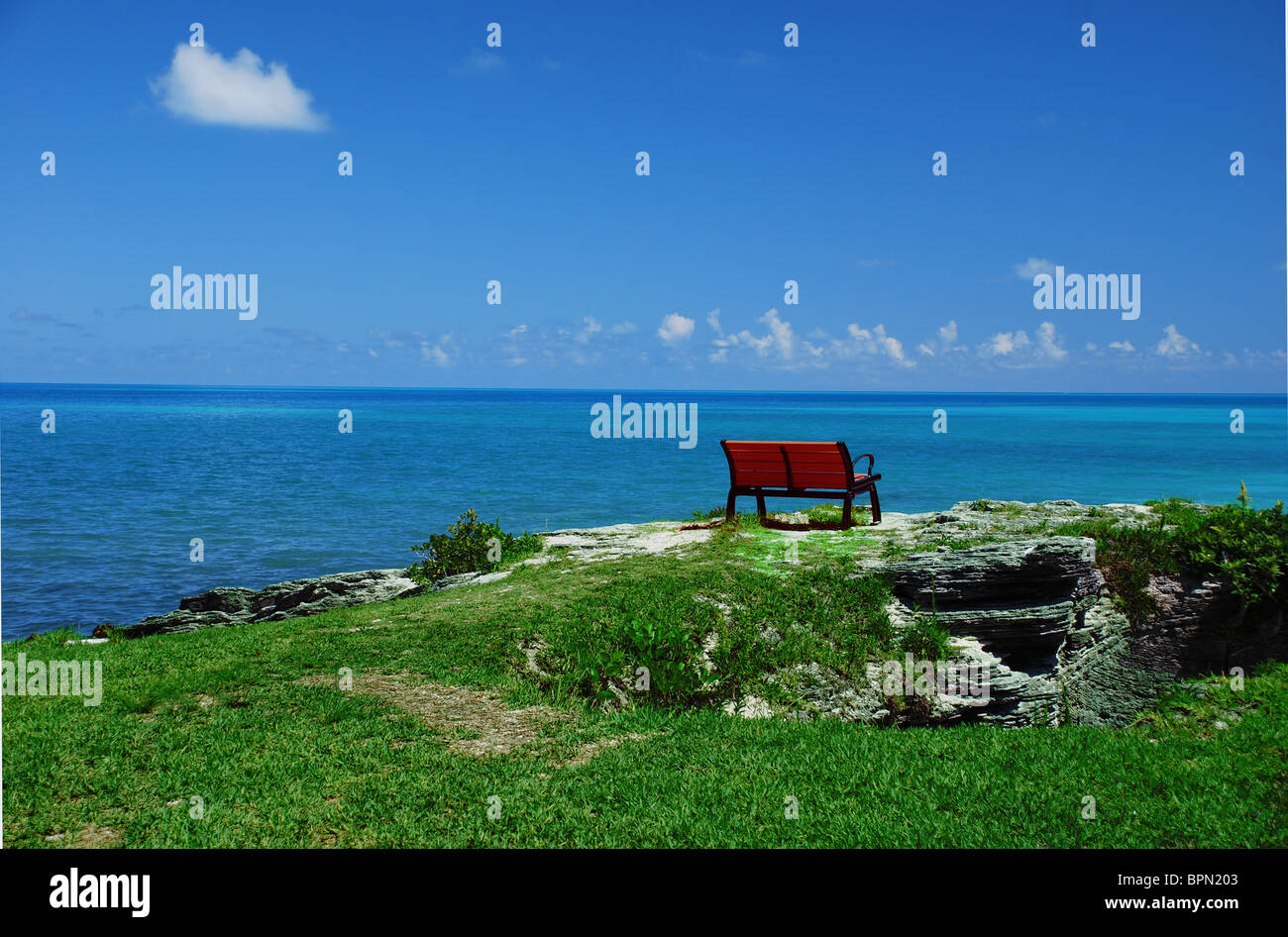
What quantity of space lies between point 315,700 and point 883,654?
615 cm

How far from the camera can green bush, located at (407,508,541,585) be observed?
14.5m

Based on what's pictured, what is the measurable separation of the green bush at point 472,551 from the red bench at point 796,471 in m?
3.95

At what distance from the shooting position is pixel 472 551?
14711 millimetres

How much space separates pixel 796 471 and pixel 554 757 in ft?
25.7

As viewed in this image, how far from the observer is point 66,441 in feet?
263

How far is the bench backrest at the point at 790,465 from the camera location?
513 inches

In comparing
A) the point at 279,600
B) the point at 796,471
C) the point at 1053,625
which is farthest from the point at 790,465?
the point at 279,600

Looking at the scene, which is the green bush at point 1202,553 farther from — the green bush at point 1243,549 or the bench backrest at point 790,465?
the bench backrest at point 790,465
